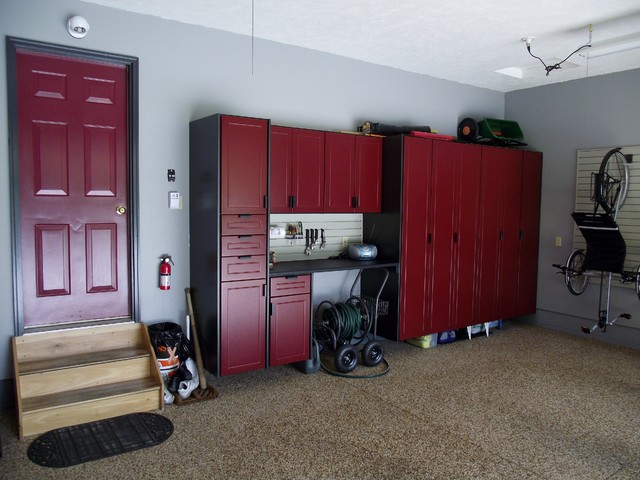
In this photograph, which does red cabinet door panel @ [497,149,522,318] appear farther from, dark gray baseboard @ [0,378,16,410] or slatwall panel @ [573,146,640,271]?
dark gray baseboard @ [0,378,16,410]

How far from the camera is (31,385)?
11.3 ft

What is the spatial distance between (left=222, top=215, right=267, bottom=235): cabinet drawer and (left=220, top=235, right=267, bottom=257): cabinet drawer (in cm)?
4

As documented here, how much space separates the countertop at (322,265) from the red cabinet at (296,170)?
503 mm

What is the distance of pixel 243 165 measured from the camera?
13.1 feet

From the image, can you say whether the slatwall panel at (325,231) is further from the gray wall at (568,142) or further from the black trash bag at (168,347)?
the gray wall at (568,142)

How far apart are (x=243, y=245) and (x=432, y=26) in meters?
2.44

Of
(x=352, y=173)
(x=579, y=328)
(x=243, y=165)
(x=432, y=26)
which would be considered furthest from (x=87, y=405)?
(x=579, y=328)

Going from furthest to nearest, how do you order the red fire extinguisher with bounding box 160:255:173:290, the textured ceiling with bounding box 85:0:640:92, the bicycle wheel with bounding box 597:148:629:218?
the bicycle wheel with bounding box 597:148:629:218 < the red fire extinguisher with bounding box 160:255:173:290 < the textured ceiling with bounding box 85:0:640:92

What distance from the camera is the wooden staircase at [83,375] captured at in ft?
11.0

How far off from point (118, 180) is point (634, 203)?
5.25 meters

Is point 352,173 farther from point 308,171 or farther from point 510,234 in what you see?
point 510,234

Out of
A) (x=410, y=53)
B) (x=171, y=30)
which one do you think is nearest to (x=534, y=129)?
(x=410, y=53)

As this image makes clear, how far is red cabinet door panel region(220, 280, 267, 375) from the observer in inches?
157

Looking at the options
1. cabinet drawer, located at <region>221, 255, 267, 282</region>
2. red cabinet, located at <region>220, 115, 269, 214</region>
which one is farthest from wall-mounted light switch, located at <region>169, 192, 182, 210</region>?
cabinet drawer, located at <region>221, 255, 267, 282</region>
